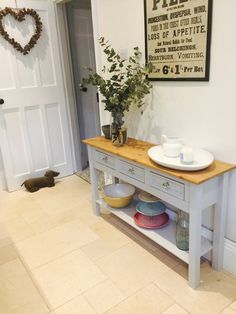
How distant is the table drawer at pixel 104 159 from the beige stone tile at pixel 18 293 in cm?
95

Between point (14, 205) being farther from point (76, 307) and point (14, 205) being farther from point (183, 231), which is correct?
point (183, 231)

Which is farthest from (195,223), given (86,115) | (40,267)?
(86,115)

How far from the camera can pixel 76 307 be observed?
5.16 ft

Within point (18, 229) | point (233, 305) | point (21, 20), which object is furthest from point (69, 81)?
point (233, 305)

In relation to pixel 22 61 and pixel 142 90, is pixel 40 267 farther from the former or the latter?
pixel 22 61

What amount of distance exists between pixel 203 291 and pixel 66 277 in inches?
34.1

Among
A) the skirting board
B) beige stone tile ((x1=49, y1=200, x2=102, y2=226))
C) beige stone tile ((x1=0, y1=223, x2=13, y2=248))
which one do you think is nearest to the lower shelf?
the skirting board

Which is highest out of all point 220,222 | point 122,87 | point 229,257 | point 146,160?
point 122,87

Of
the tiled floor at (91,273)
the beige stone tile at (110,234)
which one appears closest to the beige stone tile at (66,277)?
the tiled floor at (91,273)

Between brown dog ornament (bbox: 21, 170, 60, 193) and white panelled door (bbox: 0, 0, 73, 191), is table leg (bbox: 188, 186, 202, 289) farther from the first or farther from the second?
white panelled door (bbox: 0, 0, 73, 191)

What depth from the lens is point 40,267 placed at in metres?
1.91

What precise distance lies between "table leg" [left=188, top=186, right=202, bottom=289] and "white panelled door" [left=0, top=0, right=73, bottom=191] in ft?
6.97

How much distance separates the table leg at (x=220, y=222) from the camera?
1600 mm

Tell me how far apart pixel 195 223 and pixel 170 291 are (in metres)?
0.47
